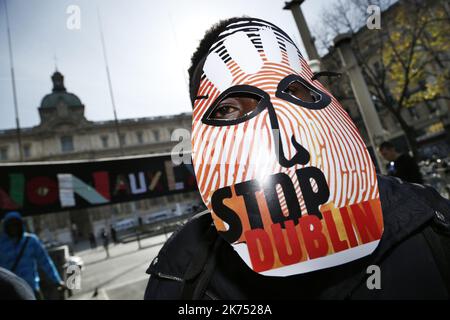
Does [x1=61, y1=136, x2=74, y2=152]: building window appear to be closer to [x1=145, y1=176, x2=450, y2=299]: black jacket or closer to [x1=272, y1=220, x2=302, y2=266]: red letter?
[x1=145, y1=176, x2=450, y2=299]: black jacket

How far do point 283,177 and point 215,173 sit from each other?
0.56ft

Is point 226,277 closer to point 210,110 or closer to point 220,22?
point 210,110

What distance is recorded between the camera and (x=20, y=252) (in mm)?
3160

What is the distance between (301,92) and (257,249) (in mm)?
488

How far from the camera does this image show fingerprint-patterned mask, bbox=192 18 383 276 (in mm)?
617

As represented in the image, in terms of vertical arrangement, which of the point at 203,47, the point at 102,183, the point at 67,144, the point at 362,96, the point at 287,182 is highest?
the point at 67,144

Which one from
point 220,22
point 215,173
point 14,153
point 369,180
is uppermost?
point 14,153

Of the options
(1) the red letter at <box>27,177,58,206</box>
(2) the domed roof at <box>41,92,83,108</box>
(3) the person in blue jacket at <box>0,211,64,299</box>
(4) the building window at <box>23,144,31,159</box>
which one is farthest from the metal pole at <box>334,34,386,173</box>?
(2) the domed roof at <box>41,92,83,108</box>

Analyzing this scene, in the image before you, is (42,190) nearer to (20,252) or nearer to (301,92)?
(20,252)

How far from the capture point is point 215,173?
696 mm

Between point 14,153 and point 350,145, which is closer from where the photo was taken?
point 350,145

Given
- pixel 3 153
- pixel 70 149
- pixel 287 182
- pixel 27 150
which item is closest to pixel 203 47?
pixel 287 182

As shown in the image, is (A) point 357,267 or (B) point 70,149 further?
(B) point 70,149
